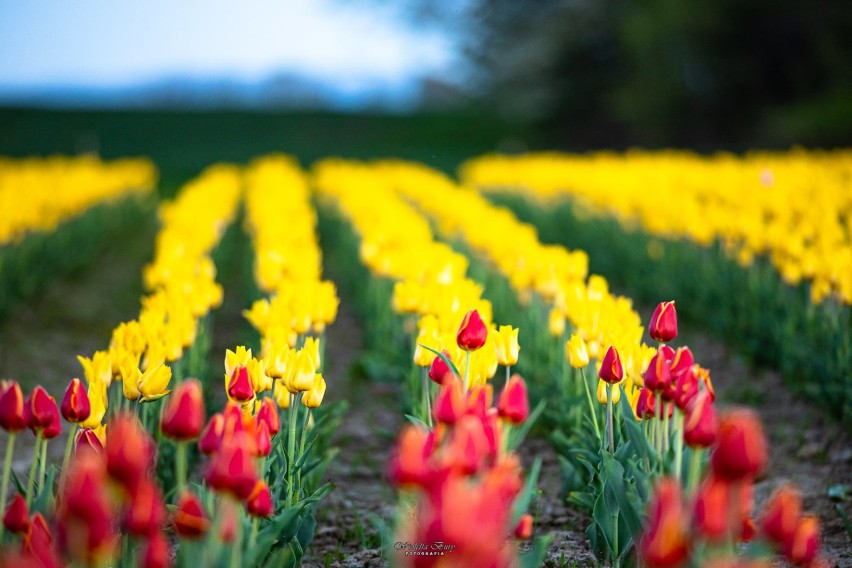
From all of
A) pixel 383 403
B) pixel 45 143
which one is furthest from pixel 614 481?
pixel 45 143

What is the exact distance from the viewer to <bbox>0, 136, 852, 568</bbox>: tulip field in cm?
159

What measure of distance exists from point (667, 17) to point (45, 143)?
76.0 feet

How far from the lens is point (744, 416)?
151 cm

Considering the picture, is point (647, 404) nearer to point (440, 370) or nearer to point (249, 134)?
point (440, 370)

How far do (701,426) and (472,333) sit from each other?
2.64 ft

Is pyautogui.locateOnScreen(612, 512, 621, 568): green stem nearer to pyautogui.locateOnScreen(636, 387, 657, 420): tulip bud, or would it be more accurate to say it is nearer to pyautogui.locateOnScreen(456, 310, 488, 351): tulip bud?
pyautogui.locateOnScreen(636, 387, 657, 420): tulip bud

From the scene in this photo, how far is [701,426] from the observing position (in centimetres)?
179

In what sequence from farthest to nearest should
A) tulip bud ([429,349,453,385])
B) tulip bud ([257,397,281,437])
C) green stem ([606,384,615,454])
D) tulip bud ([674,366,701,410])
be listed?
1. green stem ([606,384,615,454])
2. tulip bud ([429,349,453,385])
3. tulip bud ([257,397,281,437])
4. tulip bud ([674,366,701,410])

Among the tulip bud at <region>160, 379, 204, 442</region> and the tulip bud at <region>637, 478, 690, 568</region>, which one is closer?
the tulip bud at <region>637, 478, 690, 568</region>

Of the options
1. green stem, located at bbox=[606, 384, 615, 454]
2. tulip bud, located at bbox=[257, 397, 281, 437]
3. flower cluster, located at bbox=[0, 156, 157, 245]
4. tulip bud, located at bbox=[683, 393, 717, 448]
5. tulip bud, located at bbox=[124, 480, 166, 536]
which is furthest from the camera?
flower cluster, located at bbox=[0, 156, 157, 245]

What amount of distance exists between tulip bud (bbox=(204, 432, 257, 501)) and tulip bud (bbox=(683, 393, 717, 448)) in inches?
35.1

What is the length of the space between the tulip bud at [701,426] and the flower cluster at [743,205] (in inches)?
100

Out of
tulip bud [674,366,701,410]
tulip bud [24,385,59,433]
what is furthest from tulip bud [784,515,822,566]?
tulip bud [24,385,59,433]

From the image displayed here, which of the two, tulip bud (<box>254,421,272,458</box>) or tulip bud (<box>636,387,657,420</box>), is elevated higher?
tulip bud (<box>636,387,657,420</box>)
